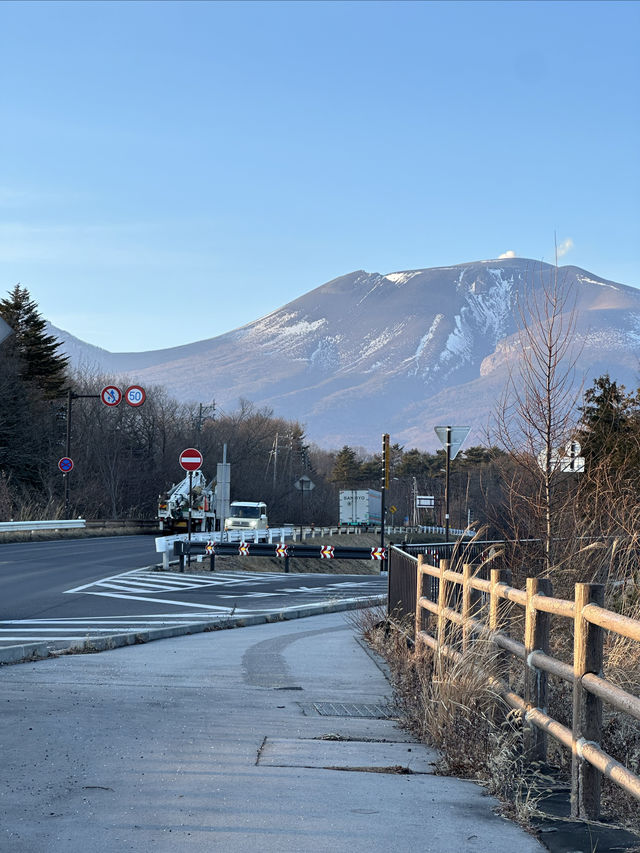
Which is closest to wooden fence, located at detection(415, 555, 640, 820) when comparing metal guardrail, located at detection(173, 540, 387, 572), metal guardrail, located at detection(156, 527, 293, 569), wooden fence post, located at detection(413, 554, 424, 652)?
wooden fence post, located at detection(413, 554, 424, 652)

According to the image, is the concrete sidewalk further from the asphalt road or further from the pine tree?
the pine tree

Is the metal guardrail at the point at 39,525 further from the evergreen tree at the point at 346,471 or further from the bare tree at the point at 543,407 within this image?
the evergreen tree at the point at 346,471

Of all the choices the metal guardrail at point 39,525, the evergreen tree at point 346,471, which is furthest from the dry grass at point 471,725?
the evergreen tree at point 346,471

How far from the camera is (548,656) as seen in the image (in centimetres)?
593

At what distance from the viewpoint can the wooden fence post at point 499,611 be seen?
7117 millimetres

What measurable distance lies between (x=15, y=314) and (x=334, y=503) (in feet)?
195

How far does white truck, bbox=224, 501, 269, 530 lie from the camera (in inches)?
1961

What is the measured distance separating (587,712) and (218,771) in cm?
211

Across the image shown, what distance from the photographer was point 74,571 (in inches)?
1040

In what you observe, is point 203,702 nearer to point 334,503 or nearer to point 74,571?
point 74,571

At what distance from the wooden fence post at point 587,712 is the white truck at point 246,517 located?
4460 centimetres

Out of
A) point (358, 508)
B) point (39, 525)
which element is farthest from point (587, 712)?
point (358, 508)

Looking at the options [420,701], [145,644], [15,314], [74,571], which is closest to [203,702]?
[420,701]

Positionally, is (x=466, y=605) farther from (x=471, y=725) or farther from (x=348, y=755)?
(x=348, y=755)
